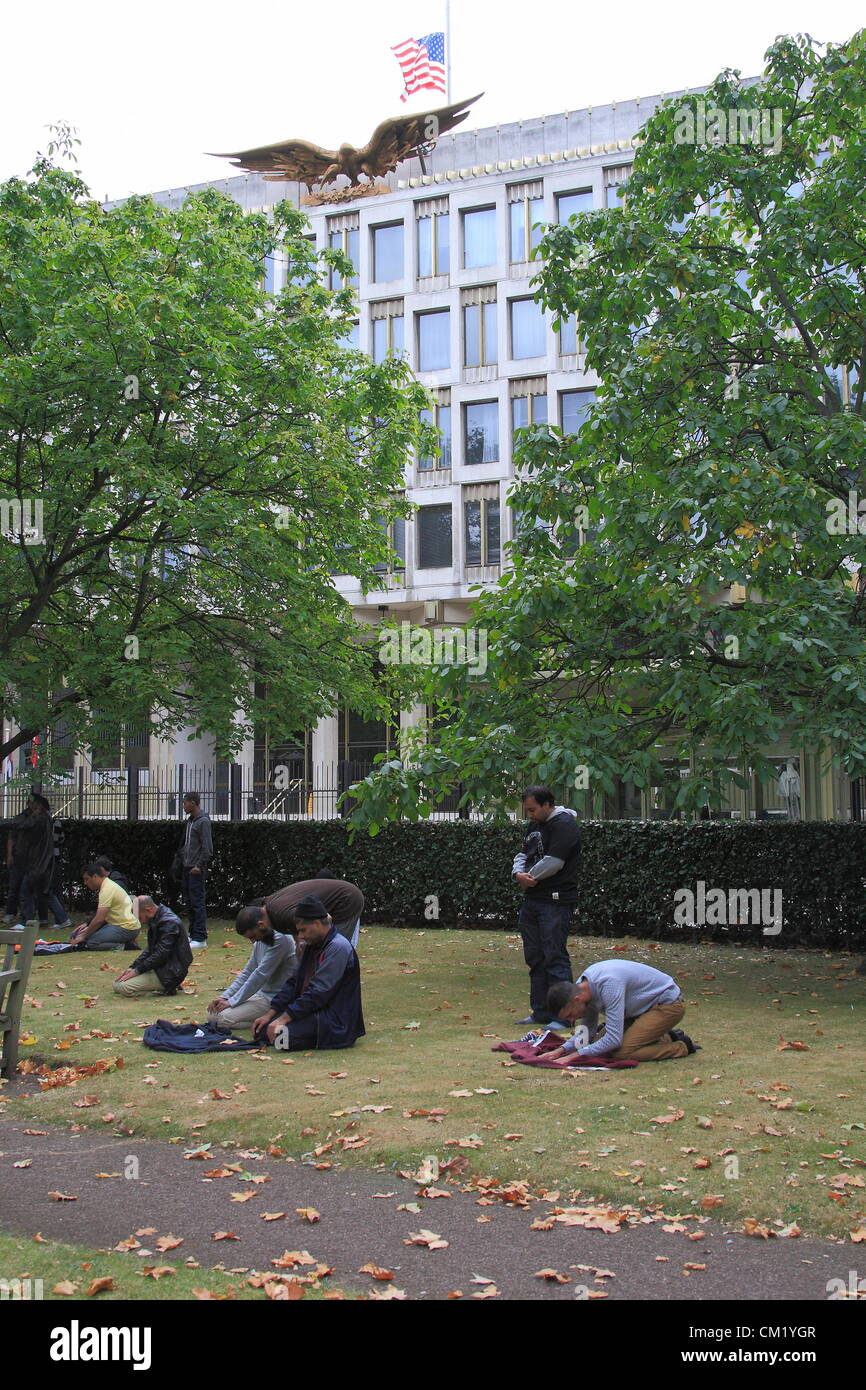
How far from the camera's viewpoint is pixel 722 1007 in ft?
35.6

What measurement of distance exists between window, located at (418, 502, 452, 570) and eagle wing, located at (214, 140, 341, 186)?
41.8 ft

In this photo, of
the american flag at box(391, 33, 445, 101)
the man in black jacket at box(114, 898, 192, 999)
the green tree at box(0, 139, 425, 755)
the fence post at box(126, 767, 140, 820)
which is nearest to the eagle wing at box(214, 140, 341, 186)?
the american flag at box(391, 33, 445, 101)

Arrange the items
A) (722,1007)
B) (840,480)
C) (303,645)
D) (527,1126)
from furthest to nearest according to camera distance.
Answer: (303,645) → (840,480) → (722,1007) → (527,1126)

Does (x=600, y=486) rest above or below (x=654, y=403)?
below

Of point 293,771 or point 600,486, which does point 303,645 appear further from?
point 293,771

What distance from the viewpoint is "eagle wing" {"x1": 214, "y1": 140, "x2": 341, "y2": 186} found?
134ft

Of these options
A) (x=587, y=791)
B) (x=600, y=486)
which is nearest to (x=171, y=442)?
(x=600, y=486)

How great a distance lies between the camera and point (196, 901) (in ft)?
50.7

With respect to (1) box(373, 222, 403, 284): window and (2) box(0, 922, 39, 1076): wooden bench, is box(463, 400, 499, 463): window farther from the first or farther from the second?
(2) box(0, 922, 39, 1076): wooden bench

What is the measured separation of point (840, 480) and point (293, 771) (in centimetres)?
2553

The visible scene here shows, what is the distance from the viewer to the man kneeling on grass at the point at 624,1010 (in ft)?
26.2

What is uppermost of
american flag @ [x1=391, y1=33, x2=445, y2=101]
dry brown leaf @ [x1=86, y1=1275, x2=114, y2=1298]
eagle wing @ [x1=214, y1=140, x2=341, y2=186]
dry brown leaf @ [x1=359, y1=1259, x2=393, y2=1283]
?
american flag @ [x1=391, y1=33, x2=445, y2=101]

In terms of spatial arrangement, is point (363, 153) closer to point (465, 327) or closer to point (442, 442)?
point (465, 327)

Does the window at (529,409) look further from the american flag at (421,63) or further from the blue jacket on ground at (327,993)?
the blue jacket on ground at (327,993)
